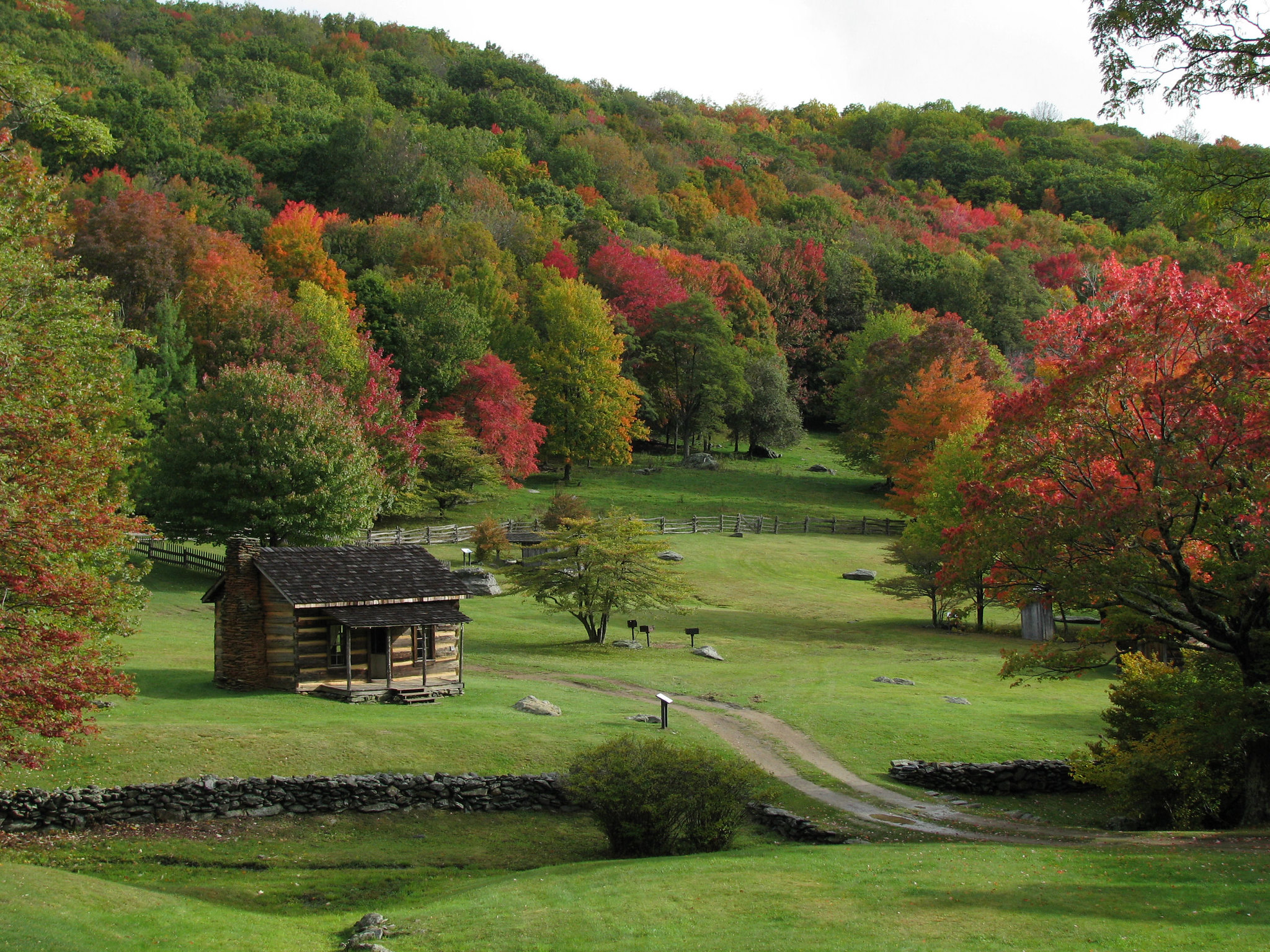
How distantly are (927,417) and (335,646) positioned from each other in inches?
1804

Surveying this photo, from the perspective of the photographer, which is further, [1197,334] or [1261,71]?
[1197,334]

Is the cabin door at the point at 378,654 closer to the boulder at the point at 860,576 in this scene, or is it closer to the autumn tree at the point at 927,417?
the boulder at the point at 860,576

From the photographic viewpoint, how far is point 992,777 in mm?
24859

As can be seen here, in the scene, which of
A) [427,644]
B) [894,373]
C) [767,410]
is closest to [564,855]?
[427,644]

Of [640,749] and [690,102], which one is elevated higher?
[690,102]

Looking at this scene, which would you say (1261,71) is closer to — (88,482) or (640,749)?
(640,749)

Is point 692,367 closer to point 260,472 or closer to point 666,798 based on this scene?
point 260,472

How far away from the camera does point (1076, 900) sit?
13852mm

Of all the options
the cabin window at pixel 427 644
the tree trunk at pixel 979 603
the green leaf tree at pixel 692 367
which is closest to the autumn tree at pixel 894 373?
the green leaf tree at pixel 692 367

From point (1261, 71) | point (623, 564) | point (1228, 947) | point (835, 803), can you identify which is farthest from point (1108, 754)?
point (623, 564)

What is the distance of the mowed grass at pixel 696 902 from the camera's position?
12633 mm

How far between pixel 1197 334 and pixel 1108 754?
9.22m

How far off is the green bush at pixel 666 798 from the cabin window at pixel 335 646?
12.2 m

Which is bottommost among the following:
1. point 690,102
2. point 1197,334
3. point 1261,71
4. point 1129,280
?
point 1197,334
